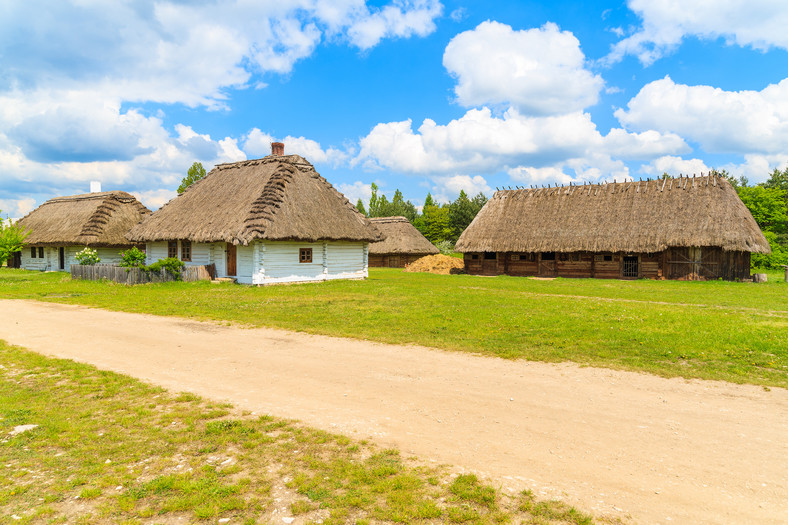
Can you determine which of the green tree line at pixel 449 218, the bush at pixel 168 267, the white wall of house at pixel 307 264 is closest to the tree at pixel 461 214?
the green tree line at pixel 449 218

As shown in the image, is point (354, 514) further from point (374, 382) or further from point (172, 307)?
point (172, 307)

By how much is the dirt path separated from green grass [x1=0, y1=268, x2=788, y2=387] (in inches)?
51.4

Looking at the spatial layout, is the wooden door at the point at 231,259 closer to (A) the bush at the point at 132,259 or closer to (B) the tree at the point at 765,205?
(A) the bush at the point at 132,259

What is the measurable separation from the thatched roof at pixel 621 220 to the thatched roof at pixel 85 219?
28.9 m

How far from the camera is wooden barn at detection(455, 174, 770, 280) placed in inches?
1195

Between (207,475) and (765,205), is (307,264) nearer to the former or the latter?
(207,475)

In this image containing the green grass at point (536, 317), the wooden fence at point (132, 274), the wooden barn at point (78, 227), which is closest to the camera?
the green grass at point (536, 317)

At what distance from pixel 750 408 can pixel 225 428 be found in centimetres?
727

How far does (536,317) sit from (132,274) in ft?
66.2

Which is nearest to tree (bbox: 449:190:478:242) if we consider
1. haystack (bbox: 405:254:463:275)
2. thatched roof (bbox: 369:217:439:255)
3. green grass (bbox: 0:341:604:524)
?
thatched roof (bbox: 369:217:439:255)

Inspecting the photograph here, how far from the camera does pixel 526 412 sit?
644 centimetres

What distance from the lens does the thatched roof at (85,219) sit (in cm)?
3750

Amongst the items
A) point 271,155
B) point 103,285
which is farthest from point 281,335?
point 271,155

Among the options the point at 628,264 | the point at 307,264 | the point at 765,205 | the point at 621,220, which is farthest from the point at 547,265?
the point at 765,205
